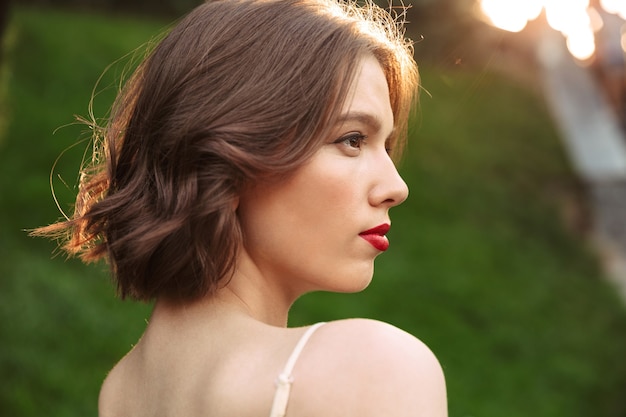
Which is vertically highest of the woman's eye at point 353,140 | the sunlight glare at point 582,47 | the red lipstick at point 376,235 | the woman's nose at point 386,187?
the sunlight glare at point 582,47

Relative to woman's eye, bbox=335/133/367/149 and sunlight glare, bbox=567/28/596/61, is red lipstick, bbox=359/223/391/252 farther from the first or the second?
sunlight glare, bbox=567/28/596/61

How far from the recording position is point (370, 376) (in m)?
1.47

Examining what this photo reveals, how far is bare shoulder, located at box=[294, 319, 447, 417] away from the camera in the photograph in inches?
57.3

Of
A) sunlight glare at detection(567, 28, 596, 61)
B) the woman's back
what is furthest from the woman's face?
sunlight glare at detection(567, 28, 596, 61)

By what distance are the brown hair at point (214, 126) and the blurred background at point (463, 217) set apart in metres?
3.38

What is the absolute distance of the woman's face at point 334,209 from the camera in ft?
5.62

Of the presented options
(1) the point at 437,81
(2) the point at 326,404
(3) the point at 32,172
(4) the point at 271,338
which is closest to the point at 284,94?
(4) the point at 271,338

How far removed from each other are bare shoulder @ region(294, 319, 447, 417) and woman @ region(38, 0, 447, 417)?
12 cm

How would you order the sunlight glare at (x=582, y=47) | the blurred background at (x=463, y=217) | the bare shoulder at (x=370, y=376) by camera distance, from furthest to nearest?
the sunlight glare at (x=582, y=47), the blurred background at (x=463, y=217), the bare shoulder at (x=370, y=376)

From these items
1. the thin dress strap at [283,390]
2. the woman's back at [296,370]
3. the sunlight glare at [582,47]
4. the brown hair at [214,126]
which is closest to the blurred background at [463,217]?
the sunlight glare at [582,47]

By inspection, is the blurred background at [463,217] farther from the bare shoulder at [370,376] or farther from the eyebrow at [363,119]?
the bare shoulder at [370,376]

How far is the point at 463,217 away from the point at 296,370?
9387mm

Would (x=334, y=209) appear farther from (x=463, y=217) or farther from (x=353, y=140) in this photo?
(x=463, y=217)

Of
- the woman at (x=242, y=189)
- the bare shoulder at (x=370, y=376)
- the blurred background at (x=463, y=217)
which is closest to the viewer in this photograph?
the bare shoulder at (x=370, y=376)
